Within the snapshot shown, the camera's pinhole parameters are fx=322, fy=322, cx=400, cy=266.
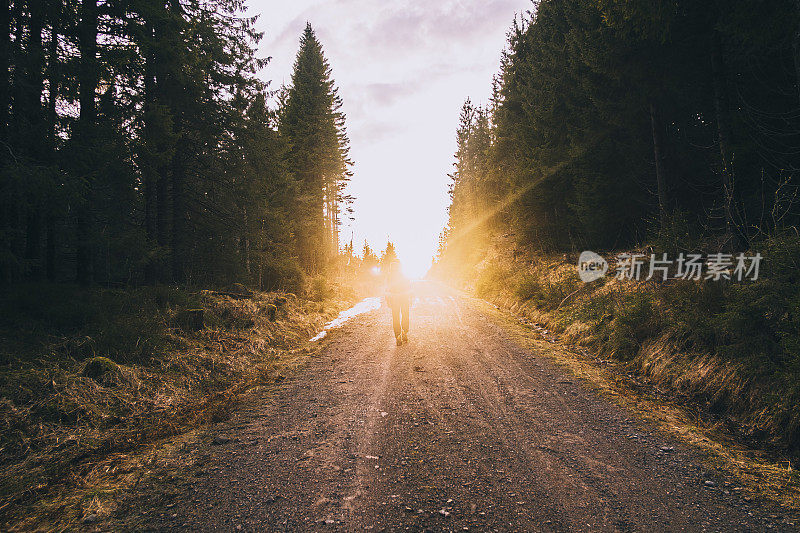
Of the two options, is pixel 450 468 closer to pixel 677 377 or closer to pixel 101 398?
pixel 677 377

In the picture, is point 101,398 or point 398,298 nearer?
point 101,398

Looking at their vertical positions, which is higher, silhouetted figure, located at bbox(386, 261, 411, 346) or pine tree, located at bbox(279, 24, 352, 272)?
pine tree, located at bbox(279, 24, 352, 272)

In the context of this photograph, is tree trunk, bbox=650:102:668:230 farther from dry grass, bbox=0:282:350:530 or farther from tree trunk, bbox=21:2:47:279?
tree trunk, bbox=21:2:47:279

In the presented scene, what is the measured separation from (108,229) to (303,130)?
53.4 feet

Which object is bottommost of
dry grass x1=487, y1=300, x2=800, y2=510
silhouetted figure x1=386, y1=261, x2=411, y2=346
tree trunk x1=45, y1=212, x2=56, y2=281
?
dry grass x1=487, y1=300, x2=800, y2=510

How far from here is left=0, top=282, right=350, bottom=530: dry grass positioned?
3.06 metres

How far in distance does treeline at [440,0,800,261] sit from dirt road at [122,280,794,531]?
481 cm

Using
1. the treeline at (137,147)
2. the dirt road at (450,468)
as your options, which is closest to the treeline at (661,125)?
the dirt road at (450,468)

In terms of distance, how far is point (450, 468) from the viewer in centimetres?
337

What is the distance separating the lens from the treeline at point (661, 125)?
810 centimetres

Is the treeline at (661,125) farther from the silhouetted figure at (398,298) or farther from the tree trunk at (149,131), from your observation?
the tree trunk at (149,131)

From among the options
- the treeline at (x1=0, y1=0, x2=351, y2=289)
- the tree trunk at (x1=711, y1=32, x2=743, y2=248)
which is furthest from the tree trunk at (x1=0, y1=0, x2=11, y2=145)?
the tree trunk at (x1=711, y1=32, x2=743, y2=248)

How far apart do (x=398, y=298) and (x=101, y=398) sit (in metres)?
6.53

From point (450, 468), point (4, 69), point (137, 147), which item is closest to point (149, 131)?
point (137, 147)
